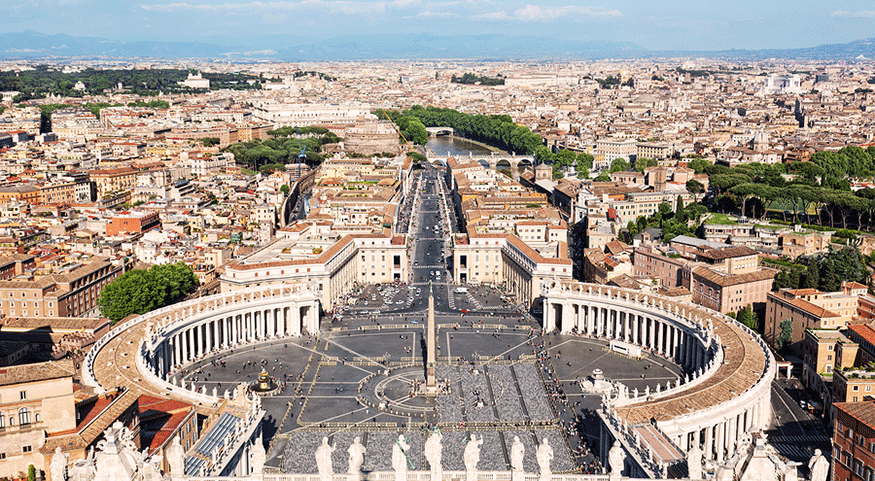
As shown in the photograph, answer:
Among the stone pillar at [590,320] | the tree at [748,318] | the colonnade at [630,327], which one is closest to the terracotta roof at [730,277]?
the tree at [748,318]

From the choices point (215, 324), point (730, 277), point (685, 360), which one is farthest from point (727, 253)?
point (215, 324)

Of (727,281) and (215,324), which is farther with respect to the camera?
(727,281)

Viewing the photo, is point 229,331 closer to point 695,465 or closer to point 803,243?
point 695,465

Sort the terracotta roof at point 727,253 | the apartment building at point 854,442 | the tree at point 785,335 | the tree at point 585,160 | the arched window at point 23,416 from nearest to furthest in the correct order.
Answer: the arched window at point 23,416, the apartment building at point 854,442, the tree at point 785,335, the terracotta roof at point 727,253, the tree at point 585,160

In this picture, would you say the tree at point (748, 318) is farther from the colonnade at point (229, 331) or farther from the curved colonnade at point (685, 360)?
the colonnade at point (229, 331)

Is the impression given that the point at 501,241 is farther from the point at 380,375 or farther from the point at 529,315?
the point at 380,375

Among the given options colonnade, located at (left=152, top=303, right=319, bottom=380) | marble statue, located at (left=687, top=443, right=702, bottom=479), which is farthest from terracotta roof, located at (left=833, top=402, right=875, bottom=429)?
colonnade, located at (left=152, top=303, right=319, bottom=380)

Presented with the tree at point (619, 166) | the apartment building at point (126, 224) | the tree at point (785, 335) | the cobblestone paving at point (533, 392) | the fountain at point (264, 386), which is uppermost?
the tree at point (619, 166)
